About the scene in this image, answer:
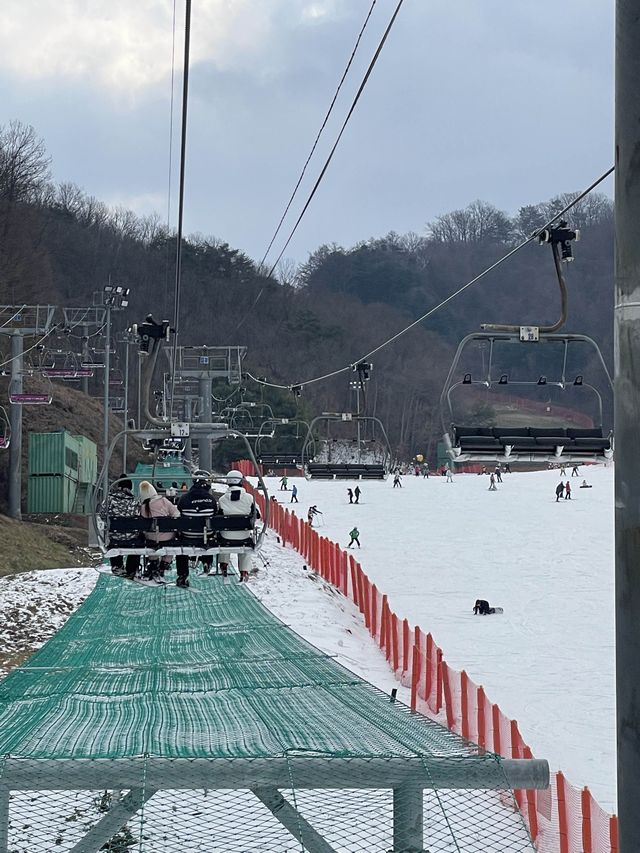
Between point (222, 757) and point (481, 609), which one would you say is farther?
point (481, 609)

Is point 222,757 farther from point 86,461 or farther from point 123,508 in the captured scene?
point 86,461

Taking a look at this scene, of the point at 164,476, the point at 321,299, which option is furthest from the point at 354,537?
the point at 321,299

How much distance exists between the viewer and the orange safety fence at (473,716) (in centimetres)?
938

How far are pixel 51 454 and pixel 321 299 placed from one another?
7184 centimetres

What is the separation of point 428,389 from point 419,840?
92.3 metres

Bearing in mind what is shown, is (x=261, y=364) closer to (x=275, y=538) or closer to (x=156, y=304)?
(x=156, y=304)

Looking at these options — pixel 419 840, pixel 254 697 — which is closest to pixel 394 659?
pixel 254 697

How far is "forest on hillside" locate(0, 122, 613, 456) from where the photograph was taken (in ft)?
294

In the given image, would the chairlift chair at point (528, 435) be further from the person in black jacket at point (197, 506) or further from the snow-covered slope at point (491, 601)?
the snow-covered slope at point (491, 601)

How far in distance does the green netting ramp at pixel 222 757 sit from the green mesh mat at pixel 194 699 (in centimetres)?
3

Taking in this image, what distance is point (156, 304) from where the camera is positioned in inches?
3735

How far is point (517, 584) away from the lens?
105 ft

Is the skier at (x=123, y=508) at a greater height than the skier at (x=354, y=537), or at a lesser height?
greater

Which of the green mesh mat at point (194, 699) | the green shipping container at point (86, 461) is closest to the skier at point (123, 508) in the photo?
the green mesh mat at point (194, 699)
